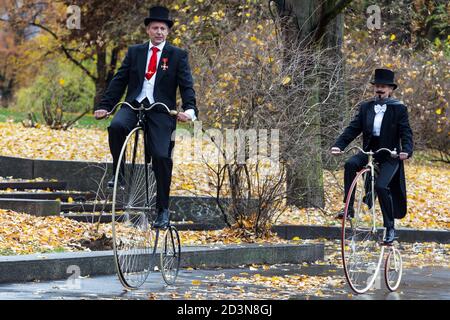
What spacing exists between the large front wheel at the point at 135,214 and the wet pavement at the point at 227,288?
0.62 feet

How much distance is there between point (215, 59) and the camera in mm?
15945

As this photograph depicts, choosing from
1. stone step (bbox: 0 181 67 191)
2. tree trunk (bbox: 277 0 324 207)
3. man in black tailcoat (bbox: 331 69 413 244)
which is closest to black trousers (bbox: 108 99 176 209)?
man in black tailcoat (bbox: 331 69 413 244)

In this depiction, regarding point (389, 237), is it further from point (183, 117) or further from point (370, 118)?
point (183, 117)

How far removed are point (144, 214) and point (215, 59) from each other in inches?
226

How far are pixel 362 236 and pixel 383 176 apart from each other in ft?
2.09

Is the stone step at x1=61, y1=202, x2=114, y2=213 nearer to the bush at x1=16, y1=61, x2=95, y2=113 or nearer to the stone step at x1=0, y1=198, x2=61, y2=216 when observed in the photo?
the stone step at x1=0, y1=198, x2=61, y2=216

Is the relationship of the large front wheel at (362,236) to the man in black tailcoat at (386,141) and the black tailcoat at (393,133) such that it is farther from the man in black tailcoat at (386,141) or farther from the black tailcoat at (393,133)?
the black tailcoat at (393,133)

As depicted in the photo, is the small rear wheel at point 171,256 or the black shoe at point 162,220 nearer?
the black shoe at point 162,220

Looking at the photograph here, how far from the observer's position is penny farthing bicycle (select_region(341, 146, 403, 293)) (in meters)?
11.0

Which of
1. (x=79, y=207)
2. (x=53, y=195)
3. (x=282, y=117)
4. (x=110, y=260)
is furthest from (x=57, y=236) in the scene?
(x=53, y=195)

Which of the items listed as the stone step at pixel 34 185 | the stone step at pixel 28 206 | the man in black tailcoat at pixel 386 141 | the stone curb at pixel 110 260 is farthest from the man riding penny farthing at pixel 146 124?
the stone step at pixel 34 185

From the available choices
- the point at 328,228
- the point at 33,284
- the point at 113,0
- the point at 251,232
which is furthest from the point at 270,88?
the point at 113,0

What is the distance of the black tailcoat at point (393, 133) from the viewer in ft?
37.7
